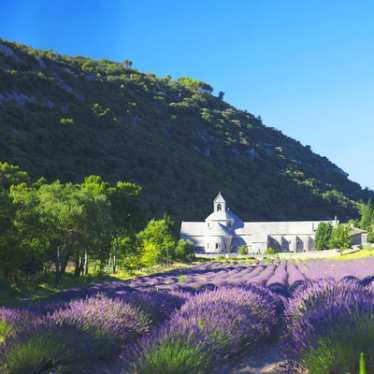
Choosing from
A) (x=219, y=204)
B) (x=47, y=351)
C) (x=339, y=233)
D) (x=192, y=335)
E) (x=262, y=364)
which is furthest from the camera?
(x=219, y=204)

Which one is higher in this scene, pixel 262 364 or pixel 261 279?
pixel 261 279

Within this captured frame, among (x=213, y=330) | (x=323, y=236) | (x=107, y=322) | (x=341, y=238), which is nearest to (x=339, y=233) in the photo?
(x=341, y=238)

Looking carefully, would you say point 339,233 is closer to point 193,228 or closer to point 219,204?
point 219,204

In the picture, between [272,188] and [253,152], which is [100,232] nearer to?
[272,188]

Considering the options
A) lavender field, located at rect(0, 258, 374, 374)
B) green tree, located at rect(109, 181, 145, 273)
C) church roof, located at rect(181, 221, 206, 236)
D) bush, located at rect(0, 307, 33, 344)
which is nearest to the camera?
lavender field, located at rect(0, 258, 374, 374)

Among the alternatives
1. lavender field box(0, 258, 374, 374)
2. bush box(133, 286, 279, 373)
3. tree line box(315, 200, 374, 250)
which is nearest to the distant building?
tree line box(315, 200, 374, 250)

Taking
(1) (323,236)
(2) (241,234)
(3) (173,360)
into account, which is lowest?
(3) (173,360)

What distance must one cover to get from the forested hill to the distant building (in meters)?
4.61

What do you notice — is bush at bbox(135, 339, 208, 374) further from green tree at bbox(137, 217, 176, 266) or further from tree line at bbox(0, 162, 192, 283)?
green tree at bbox(137, 217, 176, 266)

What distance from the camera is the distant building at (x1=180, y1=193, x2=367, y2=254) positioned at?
291 feet

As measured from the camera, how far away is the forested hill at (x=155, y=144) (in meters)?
77.8

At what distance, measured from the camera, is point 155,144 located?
101875mm

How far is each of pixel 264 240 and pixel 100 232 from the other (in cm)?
6668

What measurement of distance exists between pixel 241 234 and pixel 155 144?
25.4 meters
